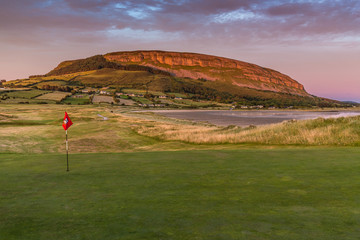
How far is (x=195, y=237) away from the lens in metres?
4.62

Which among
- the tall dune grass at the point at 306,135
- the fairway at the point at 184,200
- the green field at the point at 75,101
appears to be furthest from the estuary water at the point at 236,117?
the fairway at the point at 184,200

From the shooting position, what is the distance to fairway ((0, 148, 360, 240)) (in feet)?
16.2

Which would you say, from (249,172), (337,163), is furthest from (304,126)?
(249,172)

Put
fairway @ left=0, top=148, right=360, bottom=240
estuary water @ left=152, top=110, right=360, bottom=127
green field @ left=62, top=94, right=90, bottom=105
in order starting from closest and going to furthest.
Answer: fairway @ left=0, top=148, right=360, bottom=240, estuary water @ left=152, top=110, right=360, bottom=127, green field @ left=62, top=94, right=90, bottom=105

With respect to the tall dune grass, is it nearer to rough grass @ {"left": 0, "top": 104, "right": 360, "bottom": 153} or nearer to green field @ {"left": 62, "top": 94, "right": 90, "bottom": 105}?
rough grass @ {"left": 0, "top": 104, "right": 360, "bottom": 153}

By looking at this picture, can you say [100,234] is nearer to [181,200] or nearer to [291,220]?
[181,200]

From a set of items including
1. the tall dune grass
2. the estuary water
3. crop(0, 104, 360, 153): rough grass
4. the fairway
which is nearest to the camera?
the fairway

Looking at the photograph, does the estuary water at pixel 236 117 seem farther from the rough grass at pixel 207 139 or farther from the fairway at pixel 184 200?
the fairway at pixel 184 200

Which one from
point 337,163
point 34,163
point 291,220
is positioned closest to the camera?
point 291,220

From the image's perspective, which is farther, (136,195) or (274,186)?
(274,186)

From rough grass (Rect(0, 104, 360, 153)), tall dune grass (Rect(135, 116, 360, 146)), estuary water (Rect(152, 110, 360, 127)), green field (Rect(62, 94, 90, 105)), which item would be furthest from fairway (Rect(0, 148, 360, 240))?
green field (Rect(62, 94, 90, 105))

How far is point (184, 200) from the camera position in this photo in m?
6.79

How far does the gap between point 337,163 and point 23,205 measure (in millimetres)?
10320

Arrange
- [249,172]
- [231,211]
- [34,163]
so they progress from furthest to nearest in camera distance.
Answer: [34,163] → [249,172] → [231,211]
